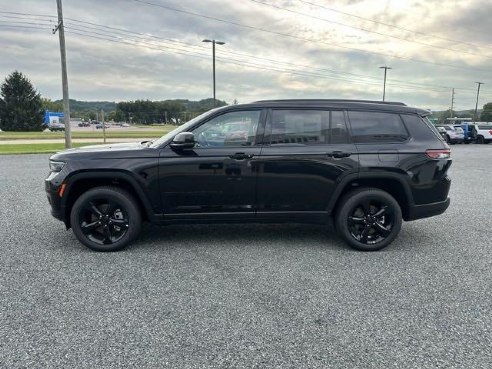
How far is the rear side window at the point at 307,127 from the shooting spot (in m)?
4.50

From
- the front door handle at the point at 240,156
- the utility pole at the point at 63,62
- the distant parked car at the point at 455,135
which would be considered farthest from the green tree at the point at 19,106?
the front door handle at the point at 240,156

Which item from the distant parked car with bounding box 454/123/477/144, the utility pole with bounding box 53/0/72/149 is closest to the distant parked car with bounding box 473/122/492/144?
the distant parked car with bounding box 454/123/477/144

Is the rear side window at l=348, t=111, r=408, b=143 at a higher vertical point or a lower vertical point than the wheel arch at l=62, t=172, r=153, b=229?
higher

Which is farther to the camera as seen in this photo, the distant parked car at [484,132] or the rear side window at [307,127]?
the distant parked car at [484,132]

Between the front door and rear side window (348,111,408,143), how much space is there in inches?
46.2

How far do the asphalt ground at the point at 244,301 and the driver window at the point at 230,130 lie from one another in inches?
51.2

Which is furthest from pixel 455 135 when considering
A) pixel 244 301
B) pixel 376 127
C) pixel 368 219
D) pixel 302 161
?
pixel 244 301

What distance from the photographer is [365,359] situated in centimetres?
249

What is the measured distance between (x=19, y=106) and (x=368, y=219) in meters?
69.4

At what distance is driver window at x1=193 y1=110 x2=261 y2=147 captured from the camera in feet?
14.6

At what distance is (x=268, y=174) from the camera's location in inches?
175

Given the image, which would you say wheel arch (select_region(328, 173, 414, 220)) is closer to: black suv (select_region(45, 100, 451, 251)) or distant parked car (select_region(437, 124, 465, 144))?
black suv (select_region(45, 100, 451, 251))

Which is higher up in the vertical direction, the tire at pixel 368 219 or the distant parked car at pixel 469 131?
the distant parked car at pixel 469 131

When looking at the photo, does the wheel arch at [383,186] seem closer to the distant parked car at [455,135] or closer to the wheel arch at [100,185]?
the wheel arch at [100,185]
